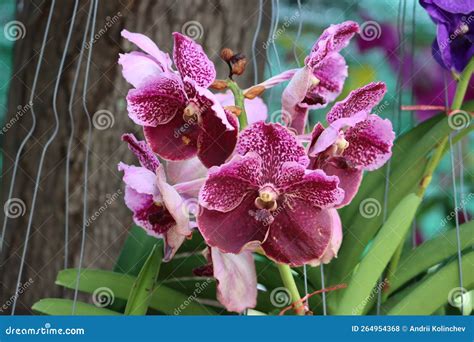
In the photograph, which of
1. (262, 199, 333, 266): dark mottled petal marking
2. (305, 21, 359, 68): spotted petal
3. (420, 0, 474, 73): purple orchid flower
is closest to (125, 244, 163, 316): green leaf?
(262, 199, 333, 266): dark mottled petal marking

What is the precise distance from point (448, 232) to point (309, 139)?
0.30 m

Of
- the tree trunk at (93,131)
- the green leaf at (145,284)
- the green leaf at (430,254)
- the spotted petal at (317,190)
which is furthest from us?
the tree trunk at (93,131)

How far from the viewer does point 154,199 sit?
2.42ft

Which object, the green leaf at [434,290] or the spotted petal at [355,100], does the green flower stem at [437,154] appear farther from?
the spotted petal at [355,100]

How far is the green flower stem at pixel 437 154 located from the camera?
0.89 metres

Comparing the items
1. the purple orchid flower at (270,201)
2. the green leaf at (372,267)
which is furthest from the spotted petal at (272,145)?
the green leaf at (372,267)

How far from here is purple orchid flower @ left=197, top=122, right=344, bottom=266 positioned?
680 mm

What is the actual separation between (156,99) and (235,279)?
19 centimetres

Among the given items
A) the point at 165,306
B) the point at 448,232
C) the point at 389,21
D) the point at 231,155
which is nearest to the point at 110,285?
the point at 165,306

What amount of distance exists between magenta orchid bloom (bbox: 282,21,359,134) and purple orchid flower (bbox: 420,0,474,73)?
5.5 inches

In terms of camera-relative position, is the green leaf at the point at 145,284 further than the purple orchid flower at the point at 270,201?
Yes

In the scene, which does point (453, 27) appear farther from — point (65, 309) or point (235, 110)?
point (65, 309)

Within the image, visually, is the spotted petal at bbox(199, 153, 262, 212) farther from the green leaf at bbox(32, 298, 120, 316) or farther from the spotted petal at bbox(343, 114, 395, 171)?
the green leaf at bbox(32, 298, 120, 316)

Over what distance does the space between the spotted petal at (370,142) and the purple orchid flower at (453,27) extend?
6.7 inches
